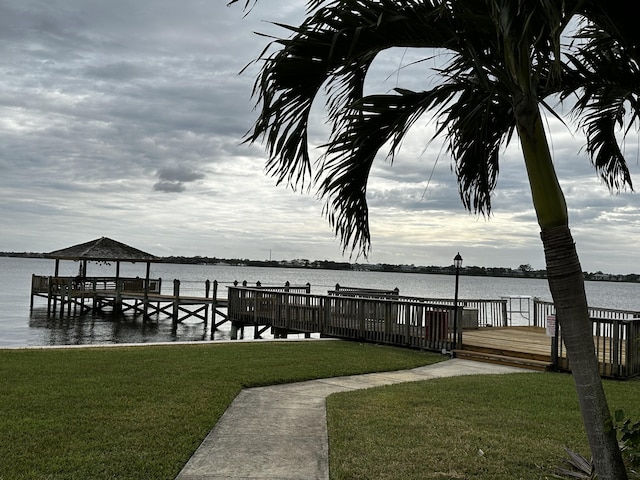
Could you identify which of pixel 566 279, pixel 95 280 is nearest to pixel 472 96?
pixel 566 279

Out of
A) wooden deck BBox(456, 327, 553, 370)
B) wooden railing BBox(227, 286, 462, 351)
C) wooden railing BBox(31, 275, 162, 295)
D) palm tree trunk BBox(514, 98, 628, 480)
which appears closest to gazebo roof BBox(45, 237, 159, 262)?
wooden railing BBox(31, 275, 162, 295)

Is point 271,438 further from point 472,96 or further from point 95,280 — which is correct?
point 95,280

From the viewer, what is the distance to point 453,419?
6180mm

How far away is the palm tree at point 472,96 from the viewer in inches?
123

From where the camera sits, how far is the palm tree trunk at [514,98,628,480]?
10.1 ft

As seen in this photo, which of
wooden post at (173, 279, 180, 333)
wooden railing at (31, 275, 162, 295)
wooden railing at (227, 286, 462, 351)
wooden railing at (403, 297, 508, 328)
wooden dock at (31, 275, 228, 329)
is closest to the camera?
wooden railing at (227, 286, 462, 351)

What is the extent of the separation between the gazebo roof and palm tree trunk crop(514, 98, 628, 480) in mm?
34166

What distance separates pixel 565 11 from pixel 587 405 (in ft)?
7.13

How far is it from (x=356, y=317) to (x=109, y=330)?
61.9ft

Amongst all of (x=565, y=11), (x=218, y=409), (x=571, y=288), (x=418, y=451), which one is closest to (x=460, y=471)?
(x=418, y=451)

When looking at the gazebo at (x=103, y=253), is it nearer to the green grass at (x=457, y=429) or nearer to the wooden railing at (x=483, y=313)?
the wooden railing at (x=483, y=313)

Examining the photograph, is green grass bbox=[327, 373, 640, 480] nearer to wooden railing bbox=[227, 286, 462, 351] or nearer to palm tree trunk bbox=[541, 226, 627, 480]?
palm tree trunk bbox=[541, 226, 627, 480]

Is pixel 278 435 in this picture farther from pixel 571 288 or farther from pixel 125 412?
pixel 571 288

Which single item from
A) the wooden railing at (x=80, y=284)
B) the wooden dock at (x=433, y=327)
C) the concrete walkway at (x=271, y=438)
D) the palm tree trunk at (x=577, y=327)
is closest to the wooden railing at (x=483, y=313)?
the wooden dock at (x=433, y=327)
